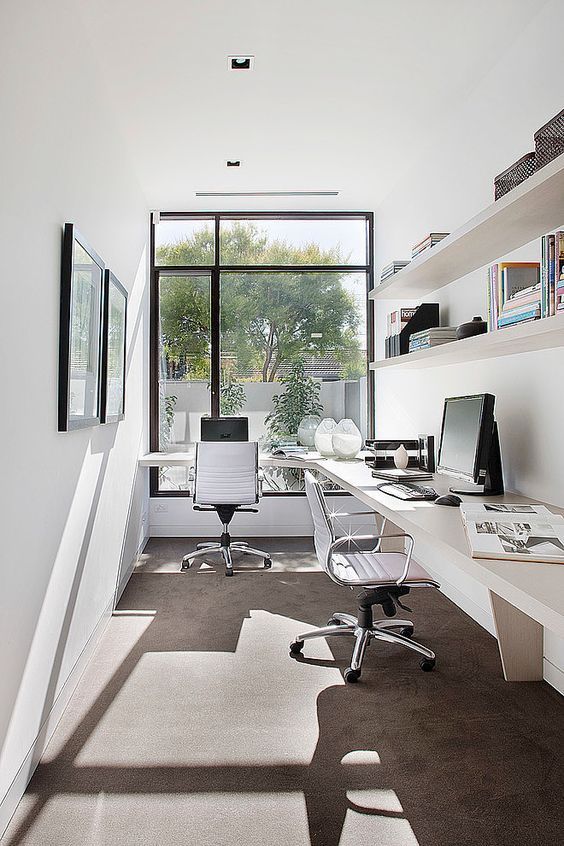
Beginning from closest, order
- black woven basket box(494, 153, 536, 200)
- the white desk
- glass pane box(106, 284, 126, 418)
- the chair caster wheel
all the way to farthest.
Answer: the white desk < black woven basket box(494, 153, 536, 200) < the chair caster wheel < glass pane box(106, 284, 126, 418)

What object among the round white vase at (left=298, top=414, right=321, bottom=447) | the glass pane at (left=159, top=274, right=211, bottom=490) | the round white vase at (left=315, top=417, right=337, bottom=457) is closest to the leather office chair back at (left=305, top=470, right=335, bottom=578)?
the round white vase at (left=315, top=417, right=337, bottom=457)

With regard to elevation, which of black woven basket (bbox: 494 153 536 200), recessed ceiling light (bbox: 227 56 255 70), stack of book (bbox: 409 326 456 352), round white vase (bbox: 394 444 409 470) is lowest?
round white vase (bbox: 394 444 409 470)

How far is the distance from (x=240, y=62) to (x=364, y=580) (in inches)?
99.5

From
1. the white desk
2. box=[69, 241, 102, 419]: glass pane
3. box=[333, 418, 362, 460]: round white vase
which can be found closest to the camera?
the white desk

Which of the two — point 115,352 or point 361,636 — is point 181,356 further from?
point 361,636

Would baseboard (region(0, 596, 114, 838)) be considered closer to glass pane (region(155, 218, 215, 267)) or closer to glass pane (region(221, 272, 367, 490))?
glass pane (region(221, 272, 367, 490))

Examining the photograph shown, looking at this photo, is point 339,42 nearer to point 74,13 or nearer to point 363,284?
point 74,13

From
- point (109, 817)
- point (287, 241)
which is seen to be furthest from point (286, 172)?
point (109, 817)

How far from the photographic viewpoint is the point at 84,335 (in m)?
2.82

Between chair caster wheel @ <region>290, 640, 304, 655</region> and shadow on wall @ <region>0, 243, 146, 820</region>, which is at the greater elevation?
shadow on wall @ <region>0, 243, 146, 820</region>

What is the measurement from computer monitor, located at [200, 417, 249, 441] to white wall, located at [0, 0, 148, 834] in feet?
6.02

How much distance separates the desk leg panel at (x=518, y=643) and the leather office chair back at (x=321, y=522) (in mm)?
720

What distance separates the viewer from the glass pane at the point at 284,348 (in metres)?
5.68

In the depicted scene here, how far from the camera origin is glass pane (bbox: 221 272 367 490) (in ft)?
18.6
